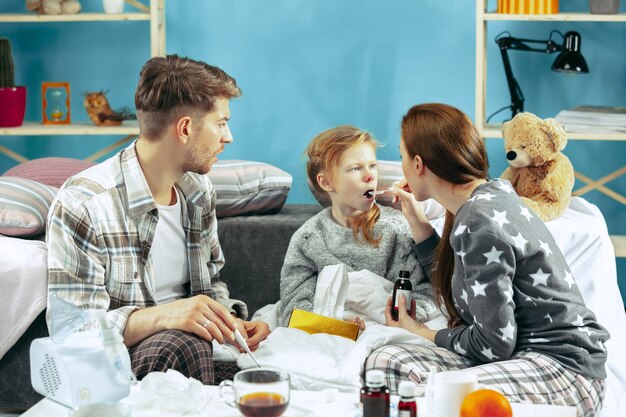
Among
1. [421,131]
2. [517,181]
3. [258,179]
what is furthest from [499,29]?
[421,131]

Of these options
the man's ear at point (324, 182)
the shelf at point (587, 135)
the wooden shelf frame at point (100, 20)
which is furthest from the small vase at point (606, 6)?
the wooden shelf frame at point (100, 20)

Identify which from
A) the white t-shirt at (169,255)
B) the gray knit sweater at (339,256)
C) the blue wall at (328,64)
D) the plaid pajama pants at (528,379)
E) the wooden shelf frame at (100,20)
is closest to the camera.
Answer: the plaid pajama pants at (528,379)

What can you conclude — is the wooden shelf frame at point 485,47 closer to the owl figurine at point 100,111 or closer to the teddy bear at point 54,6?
the owl figurine at point 100,111

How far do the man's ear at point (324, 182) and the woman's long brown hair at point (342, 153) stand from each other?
0.01 meters

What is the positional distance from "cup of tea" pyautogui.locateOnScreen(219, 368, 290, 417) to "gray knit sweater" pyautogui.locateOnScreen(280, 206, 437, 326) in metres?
1.07

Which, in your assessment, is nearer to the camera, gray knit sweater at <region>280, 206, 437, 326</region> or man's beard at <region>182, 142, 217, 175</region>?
man's beard at <region>182, 142, 217, 175</region>

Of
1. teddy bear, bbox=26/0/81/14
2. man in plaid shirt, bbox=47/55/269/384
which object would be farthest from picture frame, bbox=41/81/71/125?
man in plaid shirt, bbox=47/55/269/384

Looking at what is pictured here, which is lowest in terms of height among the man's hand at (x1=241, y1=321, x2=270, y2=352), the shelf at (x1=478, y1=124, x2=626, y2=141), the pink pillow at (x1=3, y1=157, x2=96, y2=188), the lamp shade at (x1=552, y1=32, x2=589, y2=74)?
the man's hand at (x1=241, y1=321, x2=270, y2=352)

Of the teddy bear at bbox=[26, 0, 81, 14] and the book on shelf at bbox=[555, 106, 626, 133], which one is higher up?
the teddy bear at bbox=[26, 0, 81, 14]

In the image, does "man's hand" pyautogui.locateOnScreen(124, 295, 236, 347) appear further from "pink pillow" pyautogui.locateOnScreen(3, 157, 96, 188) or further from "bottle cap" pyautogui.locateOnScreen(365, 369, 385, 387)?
"pink pillow" pyautogui.locateOnScreen(3, 157, 96, 188)

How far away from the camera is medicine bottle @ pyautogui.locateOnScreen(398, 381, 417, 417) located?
1.60m

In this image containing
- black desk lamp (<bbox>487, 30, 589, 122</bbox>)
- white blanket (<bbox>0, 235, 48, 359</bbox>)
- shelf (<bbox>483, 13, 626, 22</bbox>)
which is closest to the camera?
white blanket (<bbox>0, 235, 48, 359</bbox>)

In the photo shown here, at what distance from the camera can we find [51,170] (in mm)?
2922

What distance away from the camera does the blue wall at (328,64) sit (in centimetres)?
360
